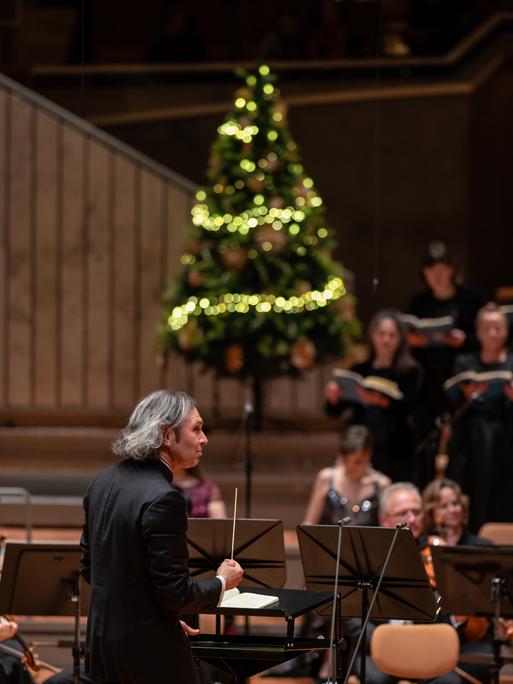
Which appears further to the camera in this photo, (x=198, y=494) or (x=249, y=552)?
(x=198, y=494)

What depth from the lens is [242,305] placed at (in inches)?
314

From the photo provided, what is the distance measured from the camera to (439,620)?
547 centimetres

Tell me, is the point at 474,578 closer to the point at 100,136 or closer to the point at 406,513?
the point at 406,513

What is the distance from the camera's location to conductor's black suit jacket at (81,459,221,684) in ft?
11.6

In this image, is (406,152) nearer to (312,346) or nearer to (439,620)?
(312,346)

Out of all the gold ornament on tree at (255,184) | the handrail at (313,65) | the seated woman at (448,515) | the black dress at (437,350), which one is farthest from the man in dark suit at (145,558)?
the handrail at (313,65)

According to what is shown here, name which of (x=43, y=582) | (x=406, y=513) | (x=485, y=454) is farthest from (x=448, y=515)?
(x=43, y=582)

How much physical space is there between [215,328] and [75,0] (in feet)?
13.9

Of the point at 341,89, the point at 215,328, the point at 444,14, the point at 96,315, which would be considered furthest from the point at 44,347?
the point at 444,14

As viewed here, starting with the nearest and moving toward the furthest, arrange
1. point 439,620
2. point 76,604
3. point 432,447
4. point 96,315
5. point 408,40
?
1. point 76,604
2. point 439,620
3. point 432,447
4. point 96,315
5. point 408,40

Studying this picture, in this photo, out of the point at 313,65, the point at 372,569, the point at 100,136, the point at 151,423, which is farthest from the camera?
the point at 313,65

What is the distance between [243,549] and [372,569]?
0.46 m

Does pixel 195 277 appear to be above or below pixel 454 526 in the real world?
above

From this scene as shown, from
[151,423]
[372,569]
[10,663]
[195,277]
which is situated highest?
[195,277]
